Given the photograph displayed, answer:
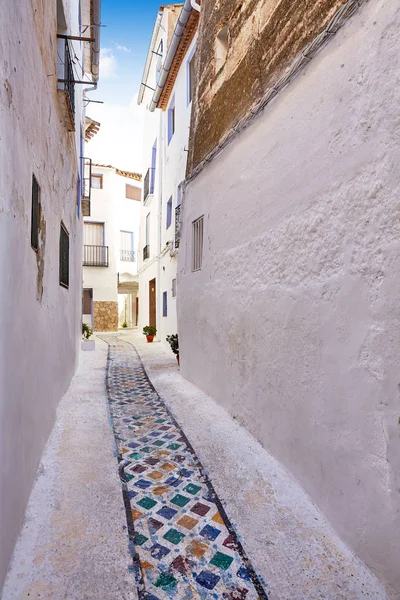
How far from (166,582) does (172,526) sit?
0.48m

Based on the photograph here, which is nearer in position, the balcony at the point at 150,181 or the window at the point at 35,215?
the window at the point at 35,215

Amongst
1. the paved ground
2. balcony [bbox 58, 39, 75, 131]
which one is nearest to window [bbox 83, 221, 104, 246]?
balcony [bbox 58, 39, 75, 131]

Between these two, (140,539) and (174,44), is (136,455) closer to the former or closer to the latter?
(140,539)

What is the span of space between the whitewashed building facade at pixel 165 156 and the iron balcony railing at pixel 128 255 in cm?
334

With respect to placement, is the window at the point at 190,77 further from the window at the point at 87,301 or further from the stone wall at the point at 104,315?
the stone wall at the point at 104,315

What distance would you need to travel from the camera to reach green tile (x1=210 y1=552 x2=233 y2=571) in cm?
217

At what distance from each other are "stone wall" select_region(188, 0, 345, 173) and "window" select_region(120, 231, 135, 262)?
1296 centimetres

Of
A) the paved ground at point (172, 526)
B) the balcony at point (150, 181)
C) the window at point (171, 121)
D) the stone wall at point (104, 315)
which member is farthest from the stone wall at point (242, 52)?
the stone wall at point (104, 315)

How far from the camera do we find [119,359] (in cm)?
927

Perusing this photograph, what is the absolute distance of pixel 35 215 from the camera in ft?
9.81

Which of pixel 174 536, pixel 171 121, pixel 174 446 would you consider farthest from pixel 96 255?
pixel 174 536

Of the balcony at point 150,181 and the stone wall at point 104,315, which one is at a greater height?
the balcony at point 150,181

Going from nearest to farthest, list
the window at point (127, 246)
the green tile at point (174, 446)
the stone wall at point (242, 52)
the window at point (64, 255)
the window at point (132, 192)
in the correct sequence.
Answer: the stone wall at point (242, 52) < the green tile at point (174, 446) < the window at point (64, 255) < the window at point (127, 246) < the window at point (132, 192)

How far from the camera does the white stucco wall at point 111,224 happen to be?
709 inches
